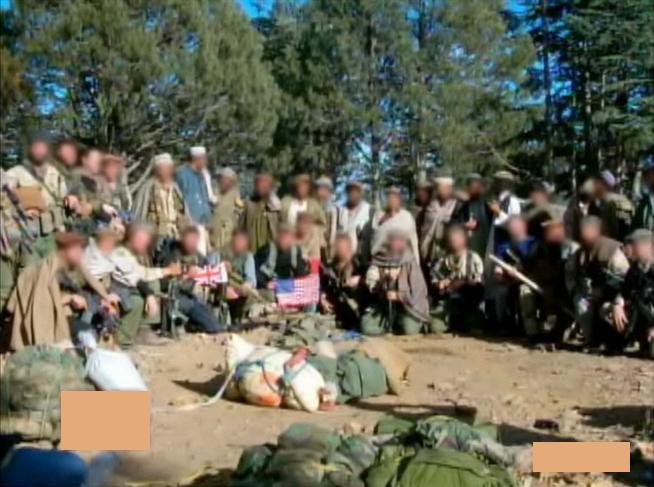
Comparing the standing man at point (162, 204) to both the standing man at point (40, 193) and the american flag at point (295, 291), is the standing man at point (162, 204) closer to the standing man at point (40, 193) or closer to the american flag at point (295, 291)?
the standing man at point (40, 193)

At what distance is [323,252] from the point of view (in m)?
10.8

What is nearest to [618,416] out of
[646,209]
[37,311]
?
[646,209]

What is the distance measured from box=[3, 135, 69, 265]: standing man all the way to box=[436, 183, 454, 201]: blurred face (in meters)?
3.81

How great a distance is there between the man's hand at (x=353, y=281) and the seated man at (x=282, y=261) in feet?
1.34

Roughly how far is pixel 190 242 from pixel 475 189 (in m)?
2.89

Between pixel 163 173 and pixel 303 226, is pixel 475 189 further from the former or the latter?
pixel 163 173

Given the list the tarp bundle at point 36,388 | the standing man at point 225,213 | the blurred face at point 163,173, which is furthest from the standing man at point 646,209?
the tarp bundle at point 36,388

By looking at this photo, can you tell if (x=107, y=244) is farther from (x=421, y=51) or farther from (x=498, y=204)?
(x=421, y=51)

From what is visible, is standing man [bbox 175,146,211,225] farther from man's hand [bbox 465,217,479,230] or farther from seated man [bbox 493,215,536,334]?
seated man [bbox 493,215,536,334]

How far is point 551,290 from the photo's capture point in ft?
31.1

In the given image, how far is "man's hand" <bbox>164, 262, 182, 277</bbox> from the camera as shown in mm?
9463

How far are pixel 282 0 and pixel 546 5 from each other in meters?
9.90

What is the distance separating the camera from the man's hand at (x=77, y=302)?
8.14 m

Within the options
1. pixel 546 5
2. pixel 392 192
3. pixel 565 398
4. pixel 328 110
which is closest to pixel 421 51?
pixel 328 110
